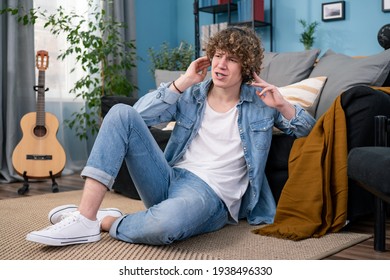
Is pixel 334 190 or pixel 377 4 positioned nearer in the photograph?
pixel 334 190

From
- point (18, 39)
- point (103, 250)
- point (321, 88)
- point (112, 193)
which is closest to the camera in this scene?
point (103, 250)

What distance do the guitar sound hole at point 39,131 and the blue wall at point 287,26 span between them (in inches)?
64.9

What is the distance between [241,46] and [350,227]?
2.94 ft

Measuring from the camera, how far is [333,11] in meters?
4.27

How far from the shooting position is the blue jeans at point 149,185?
174 cm

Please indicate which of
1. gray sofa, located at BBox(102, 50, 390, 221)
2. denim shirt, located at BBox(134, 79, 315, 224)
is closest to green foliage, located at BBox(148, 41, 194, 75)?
gray sofa, located at BBox(102, 50, 390, 221)

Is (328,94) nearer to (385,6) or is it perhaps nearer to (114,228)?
(114,228)

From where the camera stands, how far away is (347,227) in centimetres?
217

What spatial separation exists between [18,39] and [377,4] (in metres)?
2.69

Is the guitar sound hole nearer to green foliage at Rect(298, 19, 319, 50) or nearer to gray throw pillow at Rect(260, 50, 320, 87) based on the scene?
gray throw pillow at Rect(260, 50, 320, 87)

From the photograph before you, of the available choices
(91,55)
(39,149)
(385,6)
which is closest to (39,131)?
(39,149)
